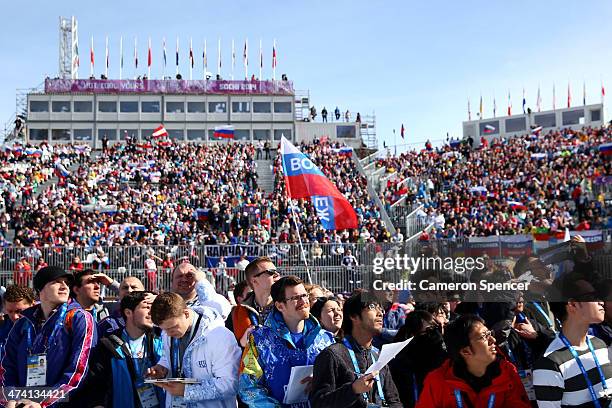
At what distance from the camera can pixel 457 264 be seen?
5.43m

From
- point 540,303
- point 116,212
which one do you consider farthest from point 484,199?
point 540,303

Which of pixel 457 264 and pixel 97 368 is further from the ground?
pixel 457 264

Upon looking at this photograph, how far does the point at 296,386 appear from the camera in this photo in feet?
16.1

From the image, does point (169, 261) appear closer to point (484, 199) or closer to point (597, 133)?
point (484, 199)

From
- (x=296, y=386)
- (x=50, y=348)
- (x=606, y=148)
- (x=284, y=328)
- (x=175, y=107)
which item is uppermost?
(x=175, y=107)

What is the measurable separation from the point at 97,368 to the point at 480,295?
3072 mm

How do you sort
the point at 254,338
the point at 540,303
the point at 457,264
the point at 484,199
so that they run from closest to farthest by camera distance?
the point at 254,338 < the point at 457,264 < the point at 540,303 < the point at 484,199

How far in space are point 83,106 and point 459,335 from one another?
64.1m

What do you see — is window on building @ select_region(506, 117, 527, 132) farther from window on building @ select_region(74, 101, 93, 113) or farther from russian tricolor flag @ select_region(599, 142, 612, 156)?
window on building @ select_region(74, 101, 93, 113)

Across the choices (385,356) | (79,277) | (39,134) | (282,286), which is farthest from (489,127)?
(385,356)

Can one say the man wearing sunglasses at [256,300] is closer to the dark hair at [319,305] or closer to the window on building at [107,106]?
the dark hair at [319,305]

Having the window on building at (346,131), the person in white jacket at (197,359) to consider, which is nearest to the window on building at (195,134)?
the window on building at (346,131)

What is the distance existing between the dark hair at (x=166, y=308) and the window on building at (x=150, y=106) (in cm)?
6191

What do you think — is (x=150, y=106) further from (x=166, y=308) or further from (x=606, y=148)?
(x=166, y=308)
